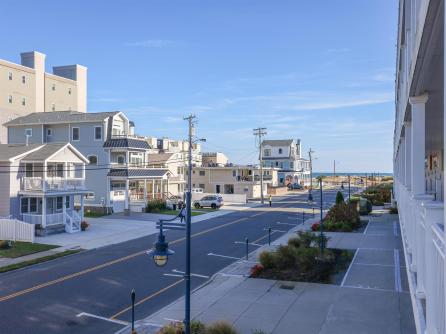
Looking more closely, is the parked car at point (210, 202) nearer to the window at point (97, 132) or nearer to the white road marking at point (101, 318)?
the window at point (97, 132)

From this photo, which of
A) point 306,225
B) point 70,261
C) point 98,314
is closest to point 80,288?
point 98,314

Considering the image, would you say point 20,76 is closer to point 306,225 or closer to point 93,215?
point 93,215

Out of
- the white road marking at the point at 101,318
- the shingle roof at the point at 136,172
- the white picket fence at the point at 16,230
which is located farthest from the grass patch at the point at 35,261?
the shingle roof at the point at 136,172

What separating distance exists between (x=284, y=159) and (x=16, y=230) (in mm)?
80263

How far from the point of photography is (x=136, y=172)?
1745 inches

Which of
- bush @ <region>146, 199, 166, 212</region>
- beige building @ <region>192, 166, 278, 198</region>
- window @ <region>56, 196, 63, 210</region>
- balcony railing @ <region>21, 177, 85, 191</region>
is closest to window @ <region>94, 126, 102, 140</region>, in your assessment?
bush @ <region>146, 199, 166, 212</region>

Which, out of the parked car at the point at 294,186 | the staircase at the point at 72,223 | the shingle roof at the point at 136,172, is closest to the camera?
the staircase at the point at 72,223

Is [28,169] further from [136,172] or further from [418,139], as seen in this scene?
[418,139]

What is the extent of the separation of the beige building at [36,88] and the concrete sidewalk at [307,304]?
48672 millimetres

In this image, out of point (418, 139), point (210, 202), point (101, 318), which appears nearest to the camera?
point (418, 139)

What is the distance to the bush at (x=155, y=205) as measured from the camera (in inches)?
1780

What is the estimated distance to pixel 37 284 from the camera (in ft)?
Answer: 56.1

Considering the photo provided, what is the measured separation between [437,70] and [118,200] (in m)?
41.6

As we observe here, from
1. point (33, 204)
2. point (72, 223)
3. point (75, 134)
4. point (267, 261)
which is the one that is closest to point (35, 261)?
point (72, 223)
